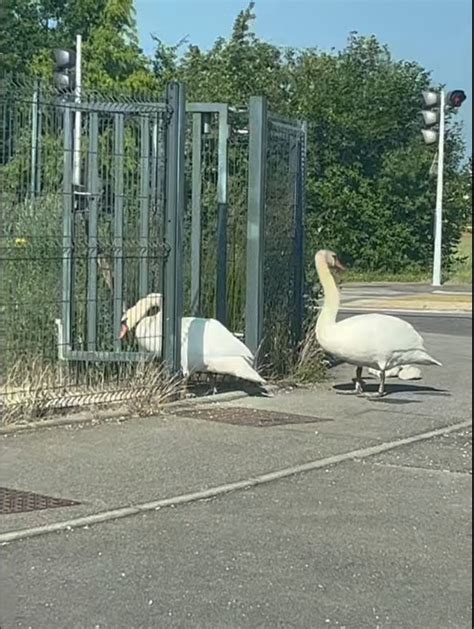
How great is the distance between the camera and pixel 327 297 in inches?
443

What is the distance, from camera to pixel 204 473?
25.3 feet

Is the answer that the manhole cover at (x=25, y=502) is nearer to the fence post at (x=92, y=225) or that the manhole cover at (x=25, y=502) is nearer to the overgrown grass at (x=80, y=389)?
the overgrown grass at (x=80, y=389)

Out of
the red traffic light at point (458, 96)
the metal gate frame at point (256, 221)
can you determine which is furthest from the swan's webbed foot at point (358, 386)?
the red traffic light at point (458, 96)

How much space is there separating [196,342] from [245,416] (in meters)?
0.96

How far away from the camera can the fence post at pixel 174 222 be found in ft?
33.8

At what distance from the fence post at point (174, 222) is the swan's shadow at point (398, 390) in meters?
1.96

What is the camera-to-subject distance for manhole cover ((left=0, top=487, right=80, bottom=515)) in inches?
265

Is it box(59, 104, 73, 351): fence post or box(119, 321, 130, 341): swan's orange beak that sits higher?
box(59, 104, 73, 351): fence post

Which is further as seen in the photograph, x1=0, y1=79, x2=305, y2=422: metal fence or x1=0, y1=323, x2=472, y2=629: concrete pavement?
x1=0, y1=79, x2=305, y2=422: metal fence

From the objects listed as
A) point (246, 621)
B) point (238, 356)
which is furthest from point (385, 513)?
point (238, 356)

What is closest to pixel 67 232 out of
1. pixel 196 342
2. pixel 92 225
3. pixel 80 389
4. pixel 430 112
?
pixel 92 225

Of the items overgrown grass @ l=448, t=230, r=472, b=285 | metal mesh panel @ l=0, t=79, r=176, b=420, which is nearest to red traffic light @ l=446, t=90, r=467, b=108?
metal mesh panel @ l=0, t=79, r=176, b=420

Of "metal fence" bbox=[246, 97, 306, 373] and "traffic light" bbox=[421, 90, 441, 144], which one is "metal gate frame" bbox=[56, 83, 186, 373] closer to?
"metal fence" bbox=[246, 97, 306, 373]

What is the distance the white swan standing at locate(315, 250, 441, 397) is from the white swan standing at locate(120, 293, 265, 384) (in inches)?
30.2
